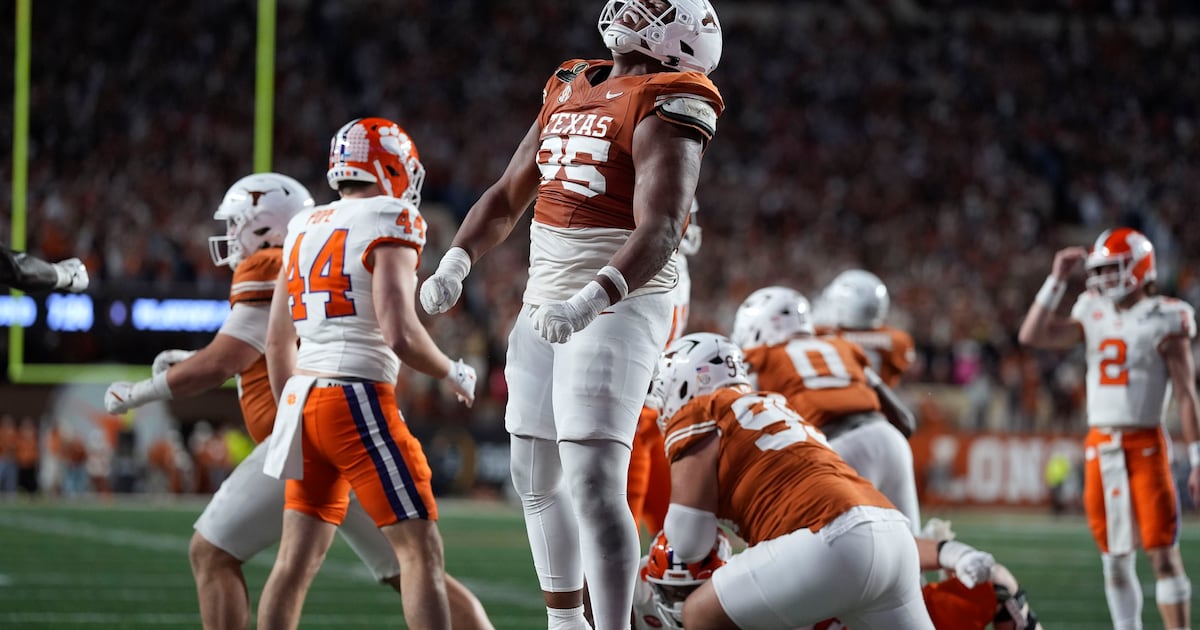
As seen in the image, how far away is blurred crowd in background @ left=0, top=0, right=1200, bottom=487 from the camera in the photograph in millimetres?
18578

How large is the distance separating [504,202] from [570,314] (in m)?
0.80

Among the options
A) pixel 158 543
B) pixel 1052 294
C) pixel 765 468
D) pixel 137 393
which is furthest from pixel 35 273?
pixel 158 543

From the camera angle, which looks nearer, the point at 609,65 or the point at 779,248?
the point at 609,65

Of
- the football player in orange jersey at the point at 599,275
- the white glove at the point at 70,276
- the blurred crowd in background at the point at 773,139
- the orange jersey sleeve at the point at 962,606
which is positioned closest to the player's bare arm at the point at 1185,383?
the orange jersey sleeve at the point at 962,606

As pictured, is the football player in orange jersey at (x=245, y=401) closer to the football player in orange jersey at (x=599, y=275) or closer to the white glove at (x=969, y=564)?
the football player in orange jersey at (x=599, y=275)

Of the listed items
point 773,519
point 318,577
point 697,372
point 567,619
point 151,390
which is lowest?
point 318,577

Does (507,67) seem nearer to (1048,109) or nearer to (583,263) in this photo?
(1048,109)

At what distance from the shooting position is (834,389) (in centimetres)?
588

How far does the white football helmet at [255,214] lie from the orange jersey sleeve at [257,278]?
0.15m

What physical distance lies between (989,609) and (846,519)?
86 centimetres

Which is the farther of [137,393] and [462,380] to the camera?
[137,393]

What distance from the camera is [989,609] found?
453 centimetres

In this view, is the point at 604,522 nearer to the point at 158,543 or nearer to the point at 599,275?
the point at 599,275

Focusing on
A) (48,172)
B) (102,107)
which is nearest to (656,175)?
(48,172)
